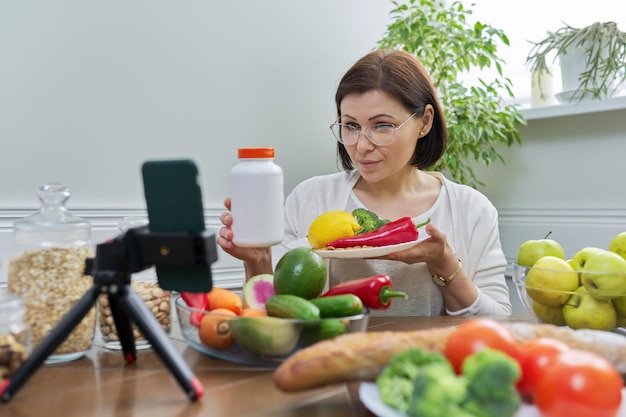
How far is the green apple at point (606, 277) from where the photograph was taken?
921 millimetres

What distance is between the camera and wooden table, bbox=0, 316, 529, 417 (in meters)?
0.65

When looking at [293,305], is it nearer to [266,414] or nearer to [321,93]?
[266,414]

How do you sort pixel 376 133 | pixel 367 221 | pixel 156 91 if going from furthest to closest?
1. pixel 156 91
2. pixel 376 133
3. pixel 367 221

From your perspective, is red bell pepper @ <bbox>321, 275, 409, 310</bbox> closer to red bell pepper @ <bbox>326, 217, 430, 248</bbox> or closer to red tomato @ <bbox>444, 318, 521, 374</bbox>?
red tomato @ <bbox>444, 318, 521, 374</bbox>

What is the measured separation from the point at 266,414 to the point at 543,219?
213 cm

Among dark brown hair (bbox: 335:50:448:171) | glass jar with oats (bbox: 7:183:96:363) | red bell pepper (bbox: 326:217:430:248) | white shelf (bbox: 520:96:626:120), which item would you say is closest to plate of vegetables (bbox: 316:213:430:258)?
red bell pepper (bbox: 326:217:430:248)

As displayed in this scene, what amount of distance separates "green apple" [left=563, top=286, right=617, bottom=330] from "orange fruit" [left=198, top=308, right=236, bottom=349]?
56cm

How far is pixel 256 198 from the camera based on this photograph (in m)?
0.89

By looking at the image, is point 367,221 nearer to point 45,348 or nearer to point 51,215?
point 51,215

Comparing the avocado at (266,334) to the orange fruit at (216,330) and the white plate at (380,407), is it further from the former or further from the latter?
the white plate at (380,407)

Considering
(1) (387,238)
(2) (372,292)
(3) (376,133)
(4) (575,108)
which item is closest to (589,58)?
(4) (575,108)

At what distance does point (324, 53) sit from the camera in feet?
9.08

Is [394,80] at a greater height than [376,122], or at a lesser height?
greater

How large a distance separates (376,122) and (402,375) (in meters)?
1.25
